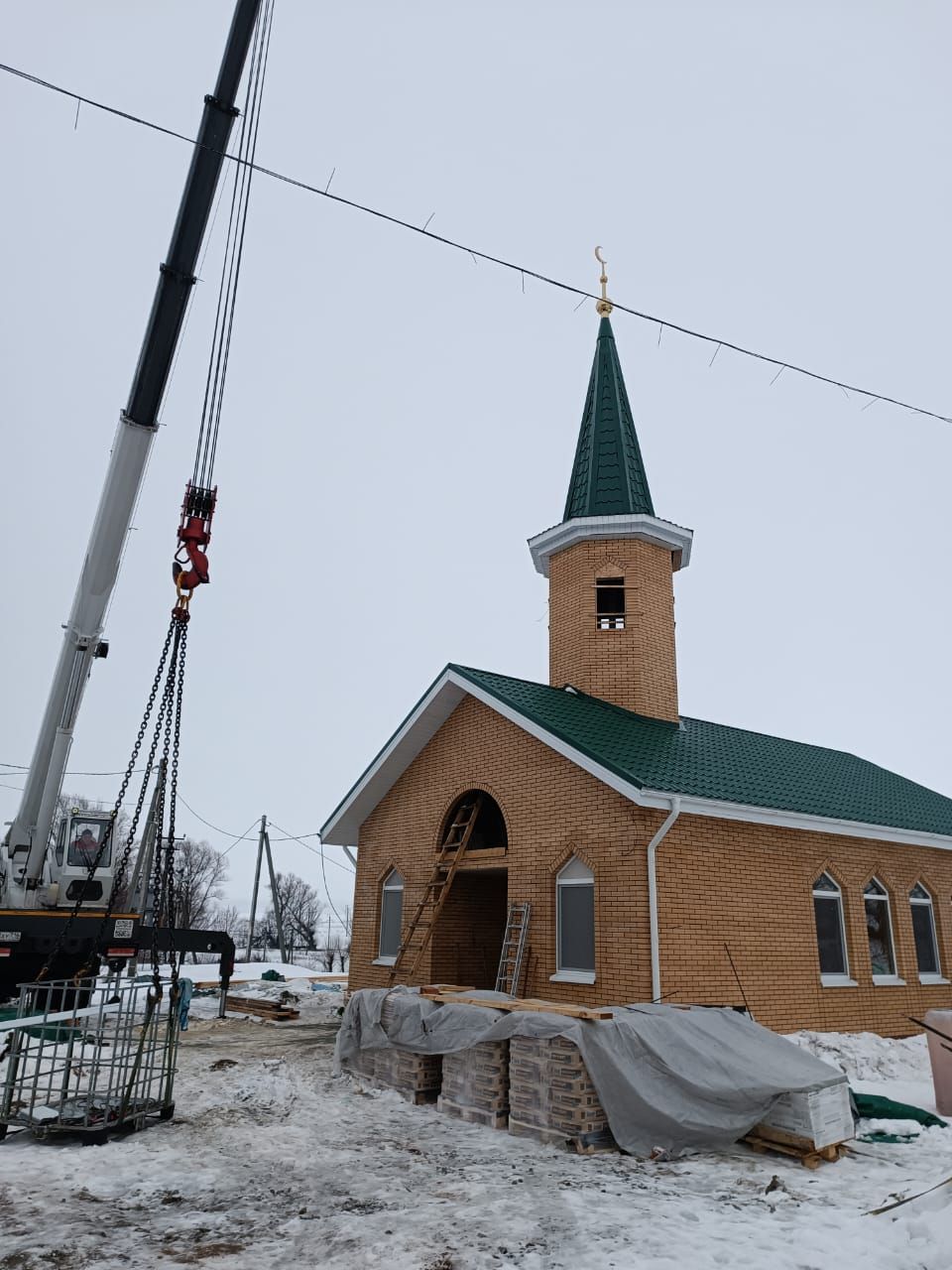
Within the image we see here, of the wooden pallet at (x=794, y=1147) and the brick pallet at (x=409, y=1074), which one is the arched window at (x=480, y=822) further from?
the wooden pallet at (x=794, y=1147)

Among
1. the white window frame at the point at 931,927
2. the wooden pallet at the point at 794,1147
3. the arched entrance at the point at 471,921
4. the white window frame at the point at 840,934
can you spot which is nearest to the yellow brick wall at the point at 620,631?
the arched entrance at the point at 471,921

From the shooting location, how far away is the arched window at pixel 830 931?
1300 cm

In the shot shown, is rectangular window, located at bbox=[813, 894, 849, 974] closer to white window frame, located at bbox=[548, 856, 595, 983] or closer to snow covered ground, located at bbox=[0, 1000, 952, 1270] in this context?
white window frame, located at bbox=[548, 856, 595, 983]

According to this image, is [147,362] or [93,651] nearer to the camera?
[147,362]

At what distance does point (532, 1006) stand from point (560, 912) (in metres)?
3.28

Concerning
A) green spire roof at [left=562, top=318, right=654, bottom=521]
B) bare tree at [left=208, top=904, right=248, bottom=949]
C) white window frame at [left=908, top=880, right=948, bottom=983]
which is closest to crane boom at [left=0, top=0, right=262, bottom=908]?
green spire roof at [left=562, top=318, right=654, bottom=521]

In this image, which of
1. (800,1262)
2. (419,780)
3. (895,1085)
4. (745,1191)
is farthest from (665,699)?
(800,1262)

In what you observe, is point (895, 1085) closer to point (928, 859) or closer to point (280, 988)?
point (928, 859)

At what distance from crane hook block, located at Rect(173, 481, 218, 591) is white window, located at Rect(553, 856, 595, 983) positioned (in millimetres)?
6119

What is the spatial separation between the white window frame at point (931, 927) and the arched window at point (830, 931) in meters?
2.04

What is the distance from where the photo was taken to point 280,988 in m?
24.4

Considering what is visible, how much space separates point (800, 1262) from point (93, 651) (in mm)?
10995

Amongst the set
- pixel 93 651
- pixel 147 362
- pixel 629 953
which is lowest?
pixel 629 953

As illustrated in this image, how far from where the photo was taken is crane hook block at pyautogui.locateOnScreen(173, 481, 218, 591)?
9523mm
